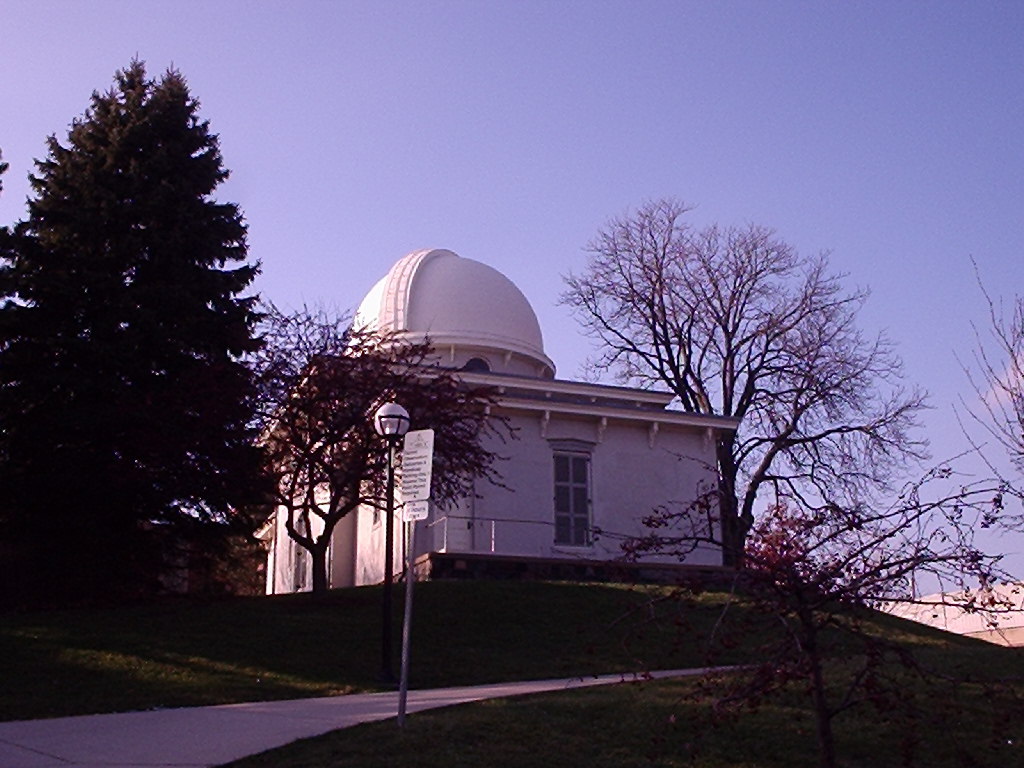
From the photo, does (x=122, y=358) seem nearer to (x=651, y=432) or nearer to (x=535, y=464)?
(x=535, y=464)

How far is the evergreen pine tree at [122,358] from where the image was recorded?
70.4 feet

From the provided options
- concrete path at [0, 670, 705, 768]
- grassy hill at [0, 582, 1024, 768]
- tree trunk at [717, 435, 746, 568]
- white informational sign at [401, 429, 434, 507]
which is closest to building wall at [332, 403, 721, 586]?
grassy hill at [0, 582, 1024, 768]

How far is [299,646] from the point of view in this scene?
16.5 m

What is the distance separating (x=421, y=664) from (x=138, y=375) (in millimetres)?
9988

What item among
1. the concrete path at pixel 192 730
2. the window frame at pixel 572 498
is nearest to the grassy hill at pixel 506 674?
the concrete path at pixel 192 730

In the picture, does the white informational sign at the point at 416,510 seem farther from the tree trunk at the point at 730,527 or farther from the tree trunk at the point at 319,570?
the tree trunk at the point at 319,570

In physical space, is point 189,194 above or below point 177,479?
above

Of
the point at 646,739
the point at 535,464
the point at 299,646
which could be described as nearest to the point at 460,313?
the point at 535,464

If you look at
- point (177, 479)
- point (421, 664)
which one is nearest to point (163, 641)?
point (421, 664)

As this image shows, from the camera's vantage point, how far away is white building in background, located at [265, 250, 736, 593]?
25.1 metres

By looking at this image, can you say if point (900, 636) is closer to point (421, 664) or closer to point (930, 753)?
point (421, 664)

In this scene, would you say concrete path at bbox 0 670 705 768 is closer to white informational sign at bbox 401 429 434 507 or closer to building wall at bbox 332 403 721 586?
white informational sign at bbox 401 429 434 507

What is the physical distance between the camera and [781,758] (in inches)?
364

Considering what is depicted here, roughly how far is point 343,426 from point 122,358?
4890 millimetres
